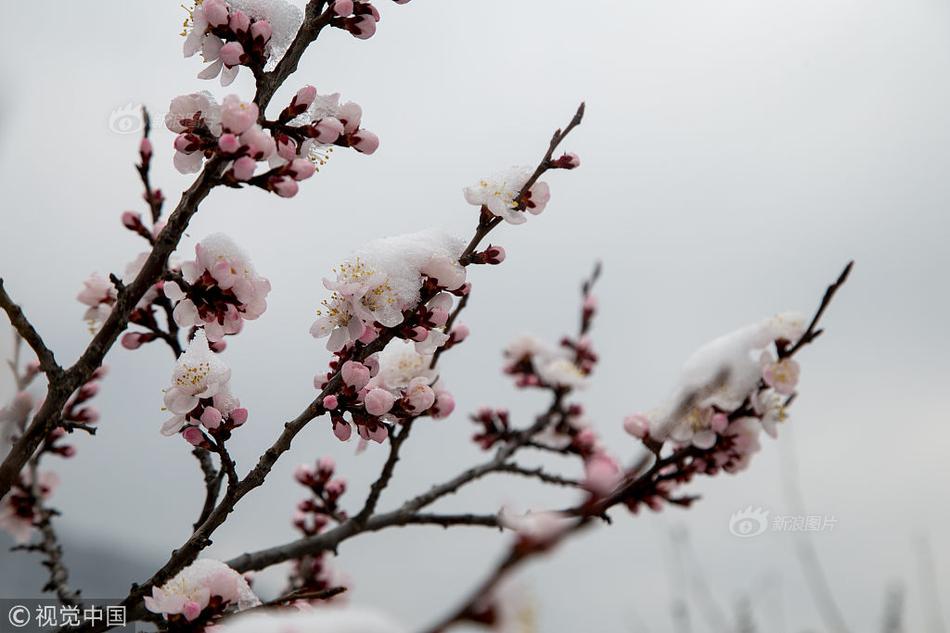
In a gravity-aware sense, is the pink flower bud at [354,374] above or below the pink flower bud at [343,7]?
below

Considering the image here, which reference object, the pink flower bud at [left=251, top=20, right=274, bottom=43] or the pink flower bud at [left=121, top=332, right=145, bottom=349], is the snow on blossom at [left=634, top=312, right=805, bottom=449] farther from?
the pink flower bud at [left=121, top=332, right=145, bottom=349]

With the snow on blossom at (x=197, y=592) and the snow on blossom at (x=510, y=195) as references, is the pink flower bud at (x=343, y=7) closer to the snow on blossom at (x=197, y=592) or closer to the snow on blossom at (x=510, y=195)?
the snow on blossom at (x=510, y=195)

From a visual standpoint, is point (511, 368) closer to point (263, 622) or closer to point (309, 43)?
point (309, 43)

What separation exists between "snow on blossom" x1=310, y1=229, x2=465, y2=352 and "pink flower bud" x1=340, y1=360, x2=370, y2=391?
11cm

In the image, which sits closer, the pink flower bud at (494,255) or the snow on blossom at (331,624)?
the snow on blossom at (331,624)

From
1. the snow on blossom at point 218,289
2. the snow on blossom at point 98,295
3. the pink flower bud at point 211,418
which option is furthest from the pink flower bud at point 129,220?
the pink flower bud at point 211,418

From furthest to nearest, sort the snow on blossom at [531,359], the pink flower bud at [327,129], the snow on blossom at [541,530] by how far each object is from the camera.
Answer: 1. the snow on blossom at [531,359]
2. the pink flower bud at [327,129]
3. the snow on blossom at [541,530]

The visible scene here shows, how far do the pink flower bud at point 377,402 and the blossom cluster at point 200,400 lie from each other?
32 centimetres

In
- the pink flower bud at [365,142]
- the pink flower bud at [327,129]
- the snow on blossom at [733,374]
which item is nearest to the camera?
the pink flower bud at [327,129]

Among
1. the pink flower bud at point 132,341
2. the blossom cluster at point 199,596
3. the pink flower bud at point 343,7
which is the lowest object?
the blossom cluster at point 199,596

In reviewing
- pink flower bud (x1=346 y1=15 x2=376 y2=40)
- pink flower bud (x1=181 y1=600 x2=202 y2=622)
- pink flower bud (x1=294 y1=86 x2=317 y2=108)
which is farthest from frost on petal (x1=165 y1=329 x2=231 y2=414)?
pink flower bud (x1=346 y1=15 x2=376 y2=40)

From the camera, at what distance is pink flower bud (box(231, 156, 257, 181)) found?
1.51m

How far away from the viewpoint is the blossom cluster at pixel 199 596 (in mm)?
1578

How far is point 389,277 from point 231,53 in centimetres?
63
